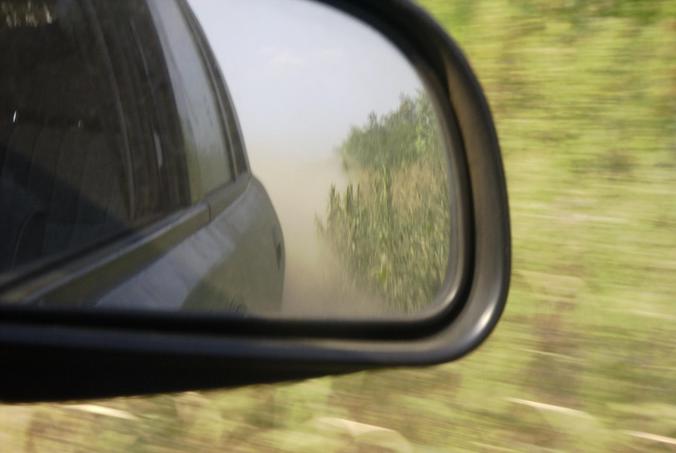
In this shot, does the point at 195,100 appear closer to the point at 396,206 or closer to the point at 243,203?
the point at 243,203

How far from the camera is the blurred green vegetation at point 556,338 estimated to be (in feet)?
8.26

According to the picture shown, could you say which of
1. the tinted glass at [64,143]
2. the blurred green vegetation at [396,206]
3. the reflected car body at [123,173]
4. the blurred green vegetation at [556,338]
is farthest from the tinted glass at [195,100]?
the blurred green vegetation at [556,338]

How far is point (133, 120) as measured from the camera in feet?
7.47

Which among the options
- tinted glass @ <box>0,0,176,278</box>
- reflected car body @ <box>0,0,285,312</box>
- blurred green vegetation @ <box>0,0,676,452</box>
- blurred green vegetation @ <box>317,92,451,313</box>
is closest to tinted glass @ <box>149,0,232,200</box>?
reflected car body @ <box>0,0,285,312</box>

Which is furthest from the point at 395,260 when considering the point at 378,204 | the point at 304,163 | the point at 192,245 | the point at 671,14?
the point at 671,14

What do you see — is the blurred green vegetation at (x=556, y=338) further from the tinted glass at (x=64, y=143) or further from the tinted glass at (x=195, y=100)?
the tinted glass at (x=64, y=143)

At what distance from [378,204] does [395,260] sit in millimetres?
137

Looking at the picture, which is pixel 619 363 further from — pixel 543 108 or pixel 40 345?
pixel 40 345

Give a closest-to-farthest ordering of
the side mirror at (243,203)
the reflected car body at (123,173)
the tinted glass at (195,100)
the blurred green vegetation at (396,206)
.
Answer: the side mirror at (243,203)
the reflected car body at (123,173)
the blurred green vegetation at (396,206)
the tinted glass at (195,100)

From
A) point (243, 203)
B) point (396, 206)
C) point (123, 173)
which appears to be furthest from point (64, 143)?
point (396, 206)

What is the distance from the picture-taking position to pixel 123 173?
2.17 meters

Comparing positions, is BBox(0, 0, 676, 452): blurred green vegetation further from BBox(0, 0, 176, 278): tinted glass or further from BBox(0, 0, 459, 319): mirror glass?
BBox(0, 0, 176, 278): tinted glass

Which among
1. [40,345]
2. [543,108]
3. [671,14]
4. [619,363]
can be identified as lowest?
[619,363]

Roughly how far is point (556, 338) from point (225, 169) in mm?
992
